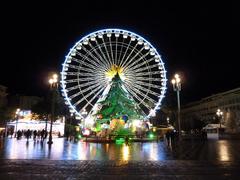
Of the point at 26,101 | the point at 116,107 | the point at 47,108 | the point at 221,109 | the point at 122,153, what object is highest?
the point at 26,101

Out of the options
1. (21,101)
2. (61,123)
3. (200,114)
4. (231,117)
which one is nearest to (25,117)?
(61,123)

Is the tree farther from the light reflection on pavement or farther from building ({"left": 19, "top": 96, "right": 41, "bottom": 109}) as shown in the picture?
the light reflection on pavement

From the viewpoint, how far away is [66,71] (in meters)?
47.5

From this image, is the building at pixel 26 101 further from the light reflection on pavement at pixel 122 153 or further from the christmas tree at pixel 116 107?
the light reflection on pavement at pixel 122 153

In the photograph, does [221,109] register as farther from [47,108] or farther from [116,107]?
[116,107]

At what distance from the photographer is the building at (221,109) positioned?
81438 millimetres

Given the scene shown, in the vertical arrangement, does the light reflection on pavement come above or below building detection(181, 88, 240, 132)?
below

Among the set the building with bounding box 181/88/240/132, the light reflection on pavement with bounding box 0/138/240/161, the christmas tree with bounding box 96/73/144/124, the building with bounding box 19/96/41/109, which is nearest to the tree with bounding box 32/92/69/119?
the christmas tree with bounding box 96/73/144/124

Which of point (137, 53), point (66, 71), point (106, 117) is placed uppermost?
point (137, 53)

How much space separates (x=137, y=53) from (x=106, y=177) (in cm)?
3801

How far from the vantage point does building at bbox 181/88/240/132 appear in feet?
267

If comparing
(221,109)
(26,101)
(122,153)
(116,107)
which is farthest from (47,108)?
(221,109)

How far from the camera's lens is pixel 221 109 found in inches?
4702

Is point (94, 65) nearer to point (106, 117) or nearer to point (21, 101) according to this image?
point (106, 117)
